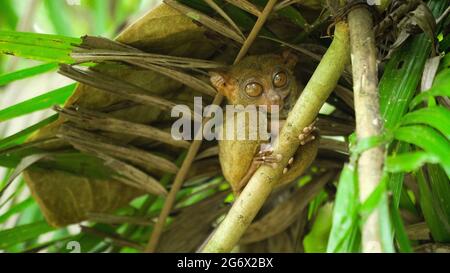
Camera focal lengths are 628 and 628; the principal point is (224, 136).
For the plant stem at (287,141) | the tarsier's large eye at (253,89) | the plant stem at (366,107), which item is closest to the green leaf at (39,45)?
the tarsier's large eye at (253,89)

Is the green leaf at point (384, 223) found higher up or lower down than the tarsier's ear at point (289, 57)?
lower down

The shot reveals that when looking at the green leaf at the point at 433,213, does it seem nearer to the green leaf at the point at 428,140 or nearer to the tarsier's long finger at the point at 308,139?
the tarsier's long finger at the point at 308,139

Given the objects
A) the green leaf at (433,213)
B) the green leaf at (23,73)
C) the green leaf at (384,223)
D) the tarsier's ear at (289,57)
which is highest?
the green leaf at (23,73)

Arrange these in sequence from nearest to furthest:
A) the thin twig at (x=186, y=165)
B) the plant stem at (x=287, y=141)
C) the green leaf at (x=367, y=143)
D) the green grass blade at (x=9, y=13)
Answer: the green leaf at (x=367, y=143)
the plant stem at (x=287, y=141)
the thin twig at (x=186, y=165)
the green grass blade at (x=9, y=13)

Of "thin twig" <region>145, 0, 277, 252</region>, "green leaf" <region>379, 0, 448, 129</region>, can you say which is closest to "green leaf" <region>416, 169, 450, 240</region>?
"green leaf" <region>379, 0, 448, 129</region>
